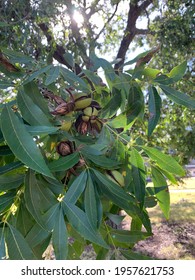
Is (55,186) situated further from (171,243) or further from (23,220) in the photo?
(171,243)

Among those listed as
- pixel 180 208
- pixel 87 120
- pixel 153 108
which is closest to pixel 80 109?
pixel 87 120

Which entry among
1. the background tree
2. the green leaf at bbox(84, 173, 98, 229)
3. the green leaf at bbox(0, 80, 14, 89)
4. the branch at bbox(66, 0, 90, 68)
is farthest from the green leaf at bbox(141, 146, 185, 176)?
the branch at bbox(66, 0, 90, 68)

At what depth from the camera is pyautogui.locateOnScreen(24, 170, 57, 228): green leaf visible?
387mm

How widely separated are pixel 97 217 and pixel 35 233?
8cm

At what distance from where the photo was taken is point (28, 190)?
390 mm

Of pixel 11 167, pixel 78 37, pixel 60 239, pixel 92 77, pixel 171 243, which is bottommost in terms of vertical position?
pixel 171 243

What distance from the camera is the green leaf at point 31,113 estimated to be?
0.39 m

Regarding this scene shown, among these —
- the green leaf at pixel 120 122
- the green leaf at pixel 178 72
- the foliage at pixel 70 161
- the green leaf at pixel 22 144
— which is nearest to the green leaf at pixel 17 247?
the foliage at pixel 70 161

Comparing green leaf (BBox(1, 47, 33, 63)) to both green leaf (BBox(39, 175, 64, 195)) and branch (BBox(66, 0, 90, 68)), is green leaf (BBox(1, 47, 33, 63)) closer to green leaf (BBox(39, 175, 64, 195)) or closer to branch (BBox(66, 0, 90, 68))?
green leaf (BBox(39, 175, 64, 195))

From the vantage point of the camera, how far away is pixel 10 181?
40cm

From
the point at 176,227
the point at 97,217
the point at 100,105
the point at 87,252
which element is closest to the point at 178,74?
the point at 100,105

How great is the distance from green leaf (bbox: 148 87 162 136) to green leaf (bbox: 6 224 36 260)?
0.82 feet

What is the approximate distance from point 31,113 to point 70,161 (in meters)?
0.08
